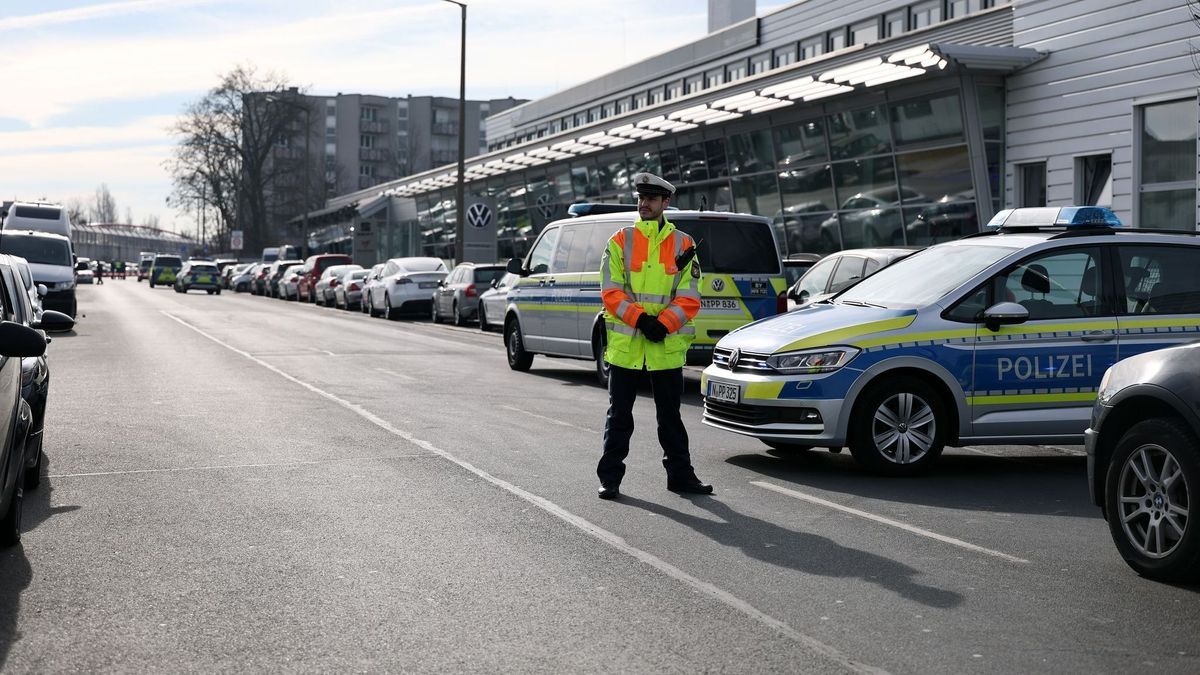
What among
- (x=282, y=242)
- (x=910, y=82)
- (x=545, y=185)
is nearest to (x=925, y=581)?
(x=910, y=82)

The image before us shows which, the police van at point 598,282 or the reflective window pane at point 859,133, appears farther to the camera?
the reflective window pane at point 859,133

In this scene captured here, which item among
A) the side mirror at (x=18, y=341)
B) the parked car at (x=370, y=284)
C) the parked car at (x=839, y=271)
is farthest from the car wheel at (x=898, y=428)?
the parked car at (x=370, y=284)

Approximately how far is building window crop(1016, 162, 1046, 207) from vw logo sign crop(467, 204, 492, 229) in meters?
16.6

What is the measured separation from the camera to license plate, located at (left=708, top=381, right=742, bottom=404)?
942 centimetres

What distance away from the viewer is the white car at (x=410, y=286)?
3631cm

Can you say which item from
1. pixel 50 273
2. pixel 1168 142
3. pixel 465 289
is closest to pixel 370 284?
pixel 465 289

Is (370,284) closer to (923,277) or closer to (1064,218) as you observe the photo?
(923,277)

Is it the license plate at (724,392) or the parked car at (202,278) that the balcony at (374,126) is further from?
the license plate at (724,392)

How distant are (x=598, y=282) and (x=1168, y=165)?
10.6 metres

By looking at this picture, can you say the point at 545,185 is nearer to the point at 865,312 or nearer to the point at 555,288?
the point at 555,288

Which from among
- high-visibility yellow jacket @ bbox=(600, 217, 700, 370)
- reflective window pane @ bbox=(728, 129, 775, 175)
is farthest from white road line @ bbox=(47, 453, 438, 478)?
reflective window pane @ bbox=(728, 129, 775, 175)

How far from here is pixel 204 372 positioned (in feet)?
57.5

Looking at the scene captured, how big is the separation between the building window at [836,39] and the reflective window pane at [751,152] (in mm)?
12303

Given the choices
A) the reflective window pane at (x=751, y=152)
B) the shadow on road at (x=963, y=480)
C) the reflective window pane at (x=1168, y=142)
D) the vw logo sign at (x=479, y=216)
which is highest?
the reflective window pane at (x=751, y=152)
